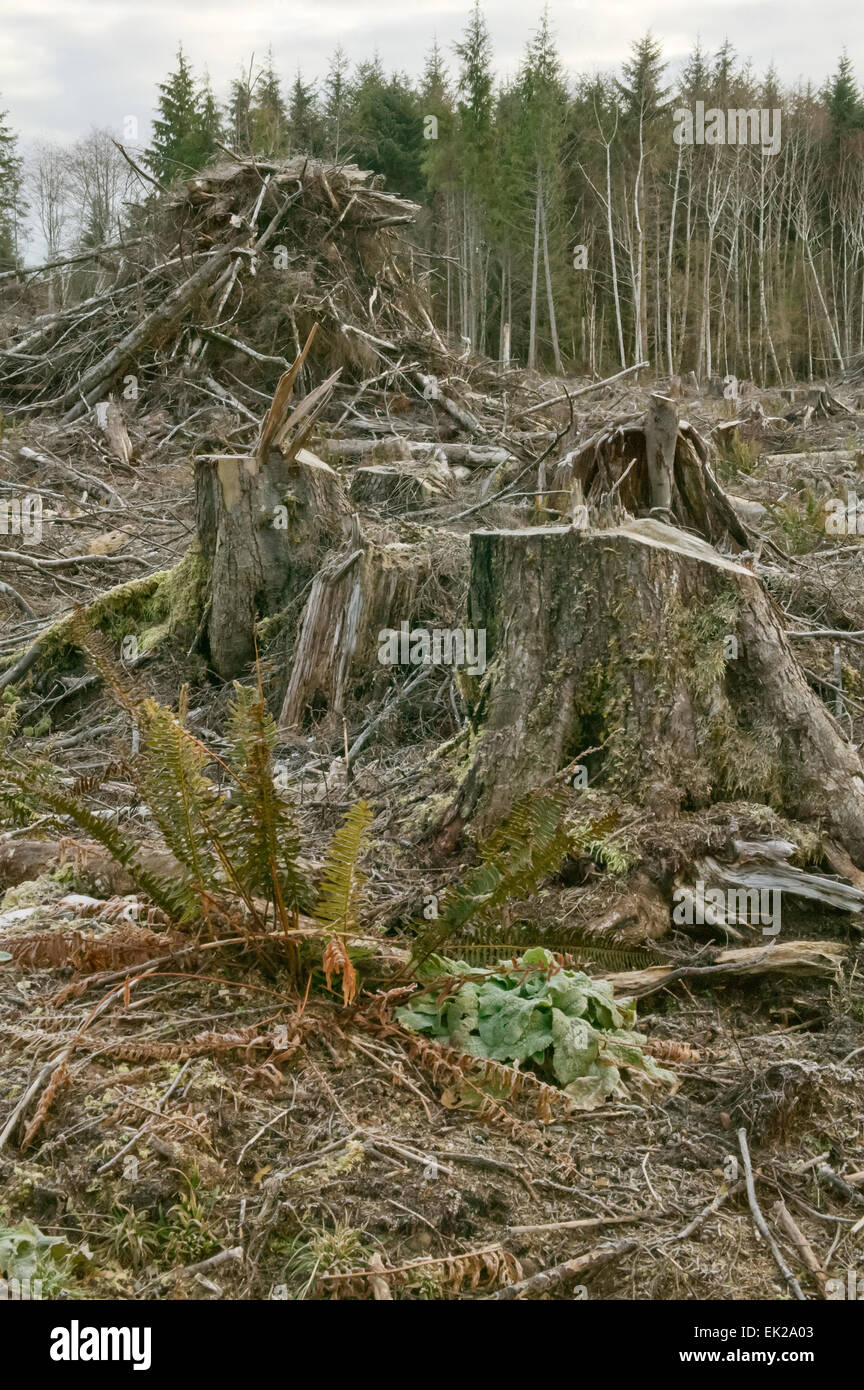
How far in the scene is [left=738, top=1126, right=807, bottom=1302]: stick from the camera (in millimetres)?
2152

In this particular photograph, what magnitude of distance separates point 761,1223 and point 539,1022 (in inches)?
28.1

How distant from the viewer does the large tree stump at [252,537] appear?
653 cm

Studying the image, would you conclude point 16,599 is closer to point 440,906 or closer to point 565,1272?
point 440,906

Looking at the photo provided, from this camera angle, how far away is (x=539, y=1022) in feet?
9.20

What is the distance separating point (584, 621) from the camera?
407 centimetres

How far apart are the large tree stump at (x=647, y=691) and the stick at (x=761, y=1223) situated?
1.48 meters

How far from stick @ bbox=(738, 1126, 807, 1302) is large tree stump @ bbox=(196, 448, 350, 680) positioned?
455cm

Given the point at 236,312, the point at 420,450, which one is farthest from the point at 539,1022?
the point at 236,312

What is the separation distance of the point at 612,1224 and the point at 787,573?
16.7 ft

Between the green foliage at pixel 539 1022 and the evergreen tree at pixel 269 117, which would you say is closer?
the green foliage at pixel 539 1022

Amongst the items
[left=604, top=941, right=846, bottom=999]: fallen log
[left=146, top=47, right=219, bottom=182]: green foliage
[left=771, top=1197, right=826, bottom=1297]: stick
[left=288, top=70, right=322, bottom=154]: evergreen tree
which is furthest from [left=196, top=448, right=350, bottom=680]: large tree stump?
[left=146, top=47, right=219, bottom=182]: green foliage

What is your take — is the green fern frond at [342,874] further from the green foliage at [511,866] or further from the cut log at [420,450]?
the cut log at [420,450]

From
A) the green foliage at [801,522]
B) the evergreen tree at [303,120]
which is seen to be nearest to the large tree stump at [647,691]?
the green foliage at [801,522]

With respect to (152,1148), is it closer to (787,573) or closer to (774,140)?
(787,573)
